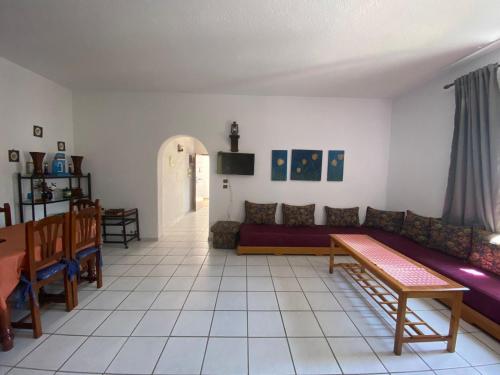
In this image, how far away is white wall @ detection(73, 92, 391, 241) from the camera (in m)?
4.13

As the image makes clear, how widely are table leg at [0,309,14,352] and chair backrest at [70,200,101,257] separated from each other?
62cm

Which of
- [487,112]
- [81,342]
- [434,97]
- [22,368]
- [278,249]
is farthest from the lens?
[278,249]

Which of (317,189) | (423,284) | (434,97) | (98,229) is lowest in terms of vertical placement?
(423,284)

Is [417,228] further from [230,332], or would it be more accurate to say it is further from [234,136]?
[234,136]

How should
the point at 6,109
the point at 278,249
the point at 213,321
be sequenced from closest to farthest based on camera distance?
the point at 213,321, the point at 6,109, the point at 278,249

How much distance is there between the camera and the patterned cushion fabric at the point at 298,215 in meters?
4.21

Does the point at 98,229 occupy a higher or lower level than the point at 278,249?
higher

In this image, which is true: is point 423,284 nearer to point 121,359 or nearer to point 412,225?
point 412,225

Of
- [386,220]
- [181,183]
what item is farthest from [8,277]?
[386,220]

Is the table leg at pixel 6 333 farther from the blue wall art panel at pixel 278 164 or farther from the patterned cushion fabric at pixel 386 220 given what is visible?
the patterned cushion fabric at pixel 386 220

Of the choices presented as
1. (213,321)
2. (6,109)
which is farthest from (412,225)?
(6,109)

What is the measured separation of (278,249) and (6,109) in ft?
14.2

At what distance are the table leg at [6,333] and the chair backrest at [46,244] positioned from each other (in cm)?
29

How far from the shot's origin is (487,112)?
2.53 m
